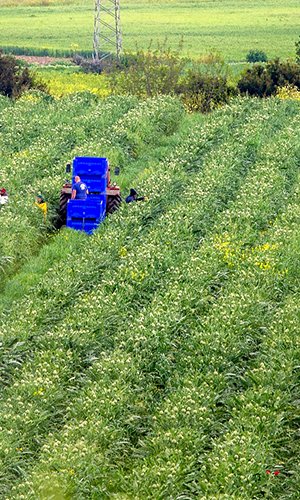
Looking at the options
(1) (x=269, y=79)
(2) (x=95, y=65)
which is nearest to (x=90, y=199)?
(1) (x=269, y=79)

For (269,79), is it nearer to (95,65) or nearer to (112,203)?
(95,65)

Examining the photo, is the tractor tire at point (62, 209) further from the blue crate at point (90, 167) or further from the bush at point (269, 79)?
the bush at point (269, 79)

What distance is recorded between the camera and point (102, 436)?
16516 mm

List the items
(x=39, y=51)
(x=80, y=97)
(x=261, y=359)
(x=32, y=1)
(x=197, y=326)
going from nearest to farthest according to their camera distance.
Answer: (x=261, y=359)
(x=197, y=326)
(x=80, y=97)
(x=39, y=51)
(x=32, y=1)

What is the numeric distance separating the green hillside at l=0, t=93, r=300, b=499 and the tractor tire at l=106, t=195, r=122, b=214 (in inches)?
33.2

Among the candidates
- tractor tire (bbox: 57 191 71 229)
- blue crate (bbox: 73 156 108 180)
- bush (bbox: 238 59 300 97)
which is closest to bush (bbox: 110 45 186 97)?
bush (bbox: 238 59 300 97)

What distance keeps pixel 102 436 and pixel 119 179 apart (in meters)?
16.1

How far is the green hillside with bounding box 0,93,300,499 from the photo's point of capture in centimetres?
1591

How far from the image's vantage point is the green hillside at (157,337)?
52.2 ft

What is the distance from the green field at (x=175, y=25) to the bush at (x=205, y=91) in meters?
Answer: 18.0

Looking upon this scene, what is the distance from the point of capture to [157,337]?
→ 1944 centimetres

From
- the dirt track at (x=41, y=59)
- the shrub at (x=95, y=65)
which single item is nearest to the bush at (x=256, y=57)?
the shrub at (x=95, y=65)

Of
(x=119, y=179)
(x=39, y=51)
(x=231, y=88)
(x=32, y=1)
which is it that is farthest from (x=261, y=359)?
(x=32, y=1)

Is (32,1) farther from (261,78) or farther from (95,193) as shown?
(95,193)
